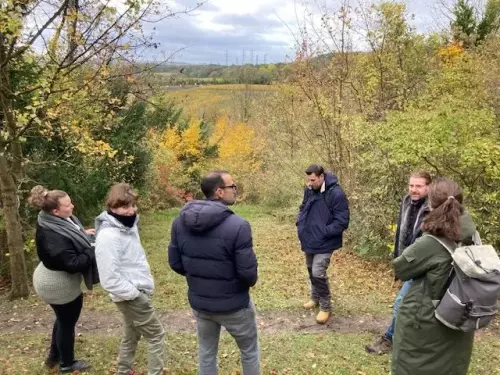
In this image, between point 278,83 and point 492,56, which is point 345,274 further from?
point 278,83

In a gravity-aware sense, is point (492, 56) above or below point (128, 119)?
above

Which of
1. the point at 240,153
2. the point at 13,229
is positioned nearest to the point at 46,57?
the point at 13,229

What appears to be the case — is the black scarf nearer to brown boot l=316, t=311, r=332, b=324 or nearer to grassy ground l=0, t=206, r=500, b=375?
grassy ground l=0, t=206, r=500, b=375

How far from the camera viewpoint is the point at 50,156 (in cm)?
1004

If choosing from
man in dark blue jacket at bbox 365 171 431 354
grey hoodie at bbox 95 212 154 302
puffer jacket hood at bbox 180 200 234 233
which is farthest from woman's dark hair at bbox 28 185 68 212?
man in dark blue jacket at bbox 365 171 431 354

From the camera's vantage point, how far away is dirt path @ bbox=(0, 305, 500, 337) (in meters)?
5.92

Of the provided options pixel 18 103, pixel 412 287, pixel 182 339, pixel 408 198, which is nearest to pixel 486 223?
pixel 408 198

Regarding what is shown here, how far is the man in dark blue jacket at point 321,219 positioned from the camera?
18.4 feet

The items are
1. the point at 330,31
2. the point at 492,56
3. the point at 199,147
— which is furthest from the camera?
the point at 199,147

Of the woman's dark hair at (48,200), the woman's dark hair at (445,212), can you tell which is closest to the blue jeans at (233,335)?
the woman's dark hair at (445,212)

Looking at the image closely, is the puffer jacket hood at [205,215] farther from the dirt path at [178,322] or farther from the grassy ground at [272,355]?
the dirt path at [178,322]

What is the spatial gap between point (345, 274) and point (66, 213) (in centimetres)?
580

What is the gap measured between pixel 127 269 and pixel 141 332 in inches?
26.4

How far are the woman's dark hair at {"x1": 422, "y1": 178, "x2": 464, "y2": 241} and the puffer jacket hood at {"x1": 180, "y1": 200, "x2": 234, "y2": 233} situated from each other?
146 cm
